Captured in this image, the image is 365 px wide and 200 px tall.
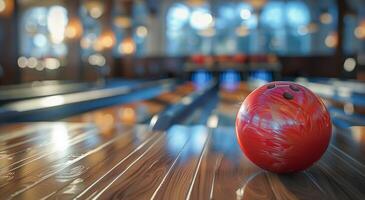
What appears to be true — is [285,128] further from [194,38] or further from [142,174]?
[194,38]

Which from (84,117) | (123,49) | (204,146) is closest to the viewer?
(204,146)

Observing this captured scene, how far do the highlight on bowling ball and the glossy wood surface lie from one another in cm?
9

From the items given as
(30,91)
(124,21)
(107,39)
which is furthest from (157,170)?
(124,21)

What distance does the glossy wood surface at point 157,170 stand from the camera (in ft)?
4.33

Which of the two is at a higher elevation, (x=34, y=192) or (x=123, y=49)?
(x=123, y=49)

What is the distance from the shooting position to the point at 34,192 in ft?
4.32

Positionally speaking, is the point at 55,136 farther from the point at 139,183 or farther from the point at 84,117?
the point at 84,117

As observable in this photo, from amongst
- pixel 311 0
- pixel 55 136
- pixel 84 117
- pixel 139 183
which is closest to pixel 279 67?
pixel 311 0

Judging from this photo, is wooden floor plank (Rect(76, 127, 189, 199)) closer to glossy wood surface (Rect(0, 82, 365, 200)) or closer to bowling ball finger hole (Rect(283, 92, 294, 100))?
glossy wood surface (Rect(0, 82, 365, 200))

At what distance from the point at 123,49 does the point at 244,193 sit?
14884 millimetres

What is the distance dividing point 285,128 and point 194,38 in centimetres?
1701

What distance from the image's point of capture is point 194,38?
18156 mm

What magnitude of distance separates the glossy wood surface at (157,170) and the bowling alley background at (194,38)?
939 cm

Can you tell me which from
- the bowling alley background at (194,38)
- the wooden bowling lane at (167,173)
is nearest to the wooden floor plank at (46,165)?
the wooden bowling lane at (167,173)
